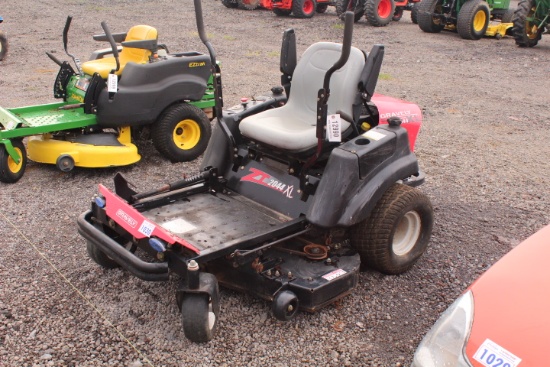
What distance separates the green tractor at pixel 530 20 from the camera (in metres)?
10.5

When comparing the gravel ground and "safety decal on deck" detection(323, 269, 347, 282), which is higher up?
"safety decal on deck" detection(323, 269, 347, 282)

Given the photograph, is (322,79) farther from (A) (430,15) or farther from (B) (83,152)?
(A) (430,15)

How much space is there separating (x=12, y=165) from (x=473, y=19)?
9.33m

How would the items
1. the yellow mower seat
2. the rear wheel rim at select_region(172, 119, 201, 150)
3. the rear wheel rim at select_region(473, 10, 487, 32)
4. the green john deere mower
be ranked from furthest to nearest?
the rear wheel rim at select_region(473, 10, 487, 32) < the rear wheel rim at select_region(172, 119, 201, 150) < the yellow mower seat < the green john deere mower

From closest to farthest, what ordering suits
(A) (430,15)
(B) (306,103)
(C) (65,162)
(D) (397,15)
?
(B) (306,103), (C) (65,162), (A) (430,15), (D) (397,15)

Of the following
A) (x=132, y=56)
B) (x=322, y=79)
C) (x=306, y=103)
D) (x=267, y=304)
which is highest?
(x=322, y=79)

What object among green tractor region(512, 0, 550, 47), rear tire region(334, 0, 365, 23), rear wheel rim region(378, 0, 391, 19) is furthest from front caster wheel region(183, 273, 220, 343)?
rear wheel rim region(378, 0, 391, 19)

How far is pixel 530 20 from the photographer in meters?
10.6

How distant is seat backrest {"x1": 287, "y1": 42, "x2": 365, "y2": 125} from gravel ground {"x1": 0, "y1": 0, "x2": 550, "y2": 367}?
3.32 feet

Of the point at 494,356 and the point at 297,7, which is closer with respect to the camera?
the point at 494,356

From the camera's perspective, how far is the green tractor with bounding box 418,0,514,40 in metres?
11.3

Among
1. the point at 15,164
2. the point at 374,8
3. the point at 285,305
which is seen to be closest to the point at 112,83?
the point at 15,164

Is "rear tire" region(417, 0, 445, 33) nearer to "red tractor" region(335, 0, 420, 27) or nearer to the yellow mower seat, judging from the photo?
"red tractor" region(335, 0, 420, 27)

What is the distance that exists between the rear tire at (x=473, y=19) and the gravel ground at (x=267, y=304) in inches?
121
